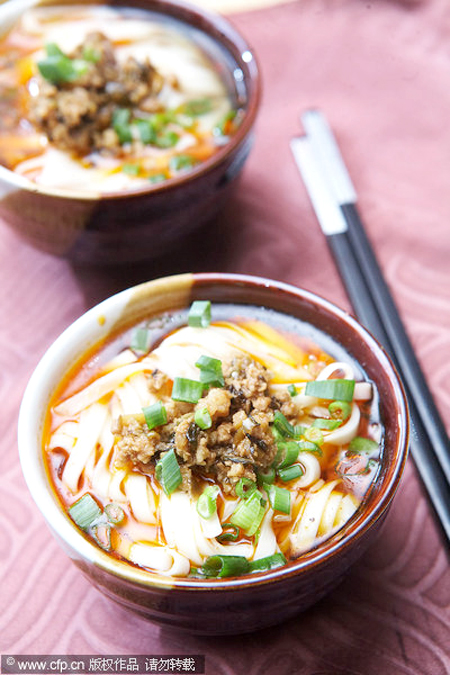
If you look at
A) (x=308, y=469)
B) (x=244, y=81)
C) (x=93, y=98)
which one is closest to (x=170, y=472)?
(x=308, y=469)

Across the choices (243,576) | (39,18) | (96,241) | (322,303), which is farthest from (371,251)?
(39,18)

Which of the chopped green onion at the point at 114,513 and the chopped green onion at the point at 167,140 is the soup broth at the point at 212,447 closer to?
the chopped green onion at the point at 114,513

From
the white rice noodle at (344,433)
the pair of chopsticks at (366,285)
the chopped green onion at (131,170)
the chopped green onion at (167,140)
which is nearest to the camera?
the white rice noodle at (344,433)

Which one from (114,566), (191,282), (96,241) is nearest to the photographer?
(114,566)

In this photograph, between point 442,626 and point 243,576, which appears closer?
point 243,576

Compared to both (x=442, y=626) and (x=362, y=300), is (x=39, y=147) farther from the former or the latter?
(x=442, y=626)

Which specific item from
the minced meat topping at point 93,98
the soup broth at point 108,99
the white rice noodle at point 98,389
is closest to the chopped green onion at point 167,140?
the soup broth at point 108,99
